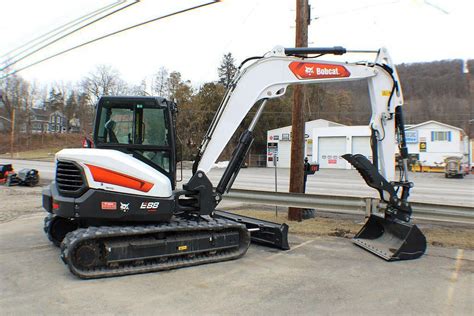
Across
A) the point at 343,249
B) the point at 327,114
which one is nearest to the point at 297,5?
the point at 343,249

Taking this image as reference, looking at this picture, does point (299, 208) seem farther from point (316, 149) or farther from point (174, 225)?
point (316, 149)

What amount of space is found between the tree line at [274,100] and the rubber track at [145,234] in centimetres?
292

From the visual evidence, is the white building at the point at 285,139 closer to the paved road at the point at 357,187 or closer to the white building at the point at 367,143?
the white building at the point at 367,143

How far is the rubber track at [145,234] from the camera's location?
17.7 feet

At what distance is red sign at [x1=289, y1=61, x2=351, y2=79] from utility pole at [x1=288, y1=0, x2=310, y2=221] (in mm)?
2490

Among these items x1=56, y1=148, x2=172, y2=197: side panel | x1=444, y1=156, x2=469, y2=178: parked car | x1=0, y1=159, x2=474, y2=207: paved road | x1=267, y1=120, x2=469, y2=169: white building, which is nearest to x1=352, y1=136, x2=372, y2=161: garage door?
x1=267, y1=120, x2=469, y2=169: white building

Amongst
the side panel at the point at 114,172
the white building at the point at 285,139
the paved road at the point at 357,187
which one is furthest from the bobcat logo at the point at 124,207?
the white building at the point at 285,139

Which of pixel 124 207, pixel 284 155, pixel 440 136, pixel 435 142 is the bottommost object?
pixel 124 207

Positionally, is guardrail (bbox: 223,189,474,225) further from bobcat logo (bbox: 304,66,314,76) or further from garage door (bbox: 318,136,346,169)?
garage door (bbox: 318,136,346,169)

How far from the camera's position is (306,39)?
32.7 feet

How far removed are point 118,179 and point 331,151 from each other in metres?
41.0

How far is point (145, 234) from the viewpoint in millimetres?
5957

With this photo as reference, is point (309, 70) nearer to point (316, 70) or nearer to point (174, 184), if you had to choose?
point (316, 70)

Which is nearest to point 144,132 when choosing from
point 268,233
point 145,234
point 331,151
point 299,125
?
point 145,234
